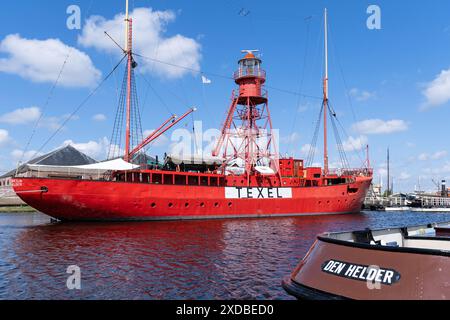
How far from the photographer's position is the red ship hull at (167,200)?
30.5 meters

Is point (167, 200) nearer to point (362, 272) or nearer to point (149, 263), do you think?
point (149, 263)

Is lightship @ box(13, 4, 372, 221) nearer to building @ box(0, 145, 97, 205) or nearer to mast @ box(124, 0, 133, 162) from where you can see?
mast @ box(124, 0, 133, 162)

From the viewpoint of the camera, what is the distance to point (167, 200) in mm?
35344

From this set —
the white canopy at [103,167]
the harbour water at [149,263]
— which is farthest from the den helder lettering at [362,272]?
the white canopy at [103,167]

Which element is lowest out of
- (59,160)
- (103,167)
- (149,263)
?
(149,263)

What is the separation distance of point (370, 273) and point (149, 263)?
36.2ft

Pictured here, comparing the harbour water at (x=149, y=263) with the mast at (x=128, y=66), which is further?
the mast at (x=128, y=66)

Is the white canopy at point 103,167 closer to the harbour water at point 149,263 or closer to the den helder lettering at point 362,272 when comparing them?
the harbour water at point 149,263

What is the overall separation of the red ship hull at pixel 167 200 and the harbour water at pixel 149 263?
5562mm

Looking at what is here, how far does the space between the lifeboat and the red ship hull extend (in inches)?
1063

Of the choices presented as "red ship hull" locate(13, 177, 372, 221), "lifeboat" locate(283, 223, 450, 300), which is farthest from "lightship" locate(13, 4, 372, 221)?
"lifeboat" locate(283, 223, 450, 300)

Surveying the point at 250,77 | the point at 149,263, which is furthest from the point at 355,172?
the point at 149,263
